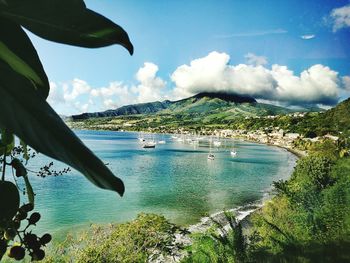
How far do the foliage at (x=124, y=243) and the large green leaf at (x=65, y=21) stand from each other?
39.0 ft

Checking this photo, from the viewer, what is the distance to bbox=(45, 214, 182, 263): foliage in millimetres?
11547

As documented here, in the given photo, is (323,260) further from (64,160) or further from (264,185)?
(264,185)

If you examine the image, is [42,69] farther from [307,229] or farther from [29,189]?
[307,229]

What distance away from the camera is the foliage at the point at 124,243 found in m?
11.5

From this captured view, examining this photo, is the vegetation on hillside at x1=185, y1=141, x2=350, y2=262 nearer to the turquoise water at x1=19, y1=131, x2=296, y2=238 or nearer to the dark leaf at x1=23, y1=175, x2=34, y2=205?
the turquoise water at x1=19, y1=131, x2=296, y2=238

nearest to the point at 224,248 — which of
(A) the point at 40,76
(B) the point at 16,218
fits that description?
(B) the point at 16,218

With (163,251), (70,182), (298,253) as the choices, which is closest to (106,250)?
(163,251)

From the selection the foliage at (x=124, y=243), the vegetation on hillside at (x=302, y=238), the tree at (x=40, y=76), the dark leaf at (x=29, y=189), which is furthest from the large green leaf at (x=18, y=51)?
the foliage at (x=124, y=243)

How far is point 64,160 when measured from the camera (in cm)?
22

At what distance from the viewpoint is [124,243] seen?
12.1 meters

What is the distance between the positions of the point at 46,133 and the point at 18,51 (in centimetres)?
12

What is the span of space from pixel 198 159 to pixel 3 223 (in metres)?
56.3

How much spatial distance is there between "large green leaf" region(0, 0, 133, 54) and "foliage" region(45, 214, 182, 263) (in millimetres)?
11891

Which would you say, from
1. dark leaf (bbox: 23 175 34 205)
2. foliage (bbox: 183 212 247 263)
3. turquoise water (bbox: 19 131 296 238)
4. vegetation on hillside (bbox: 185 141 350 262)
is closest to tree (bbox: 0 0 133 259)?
dark leaf (bbox: 23 175 34 205)
